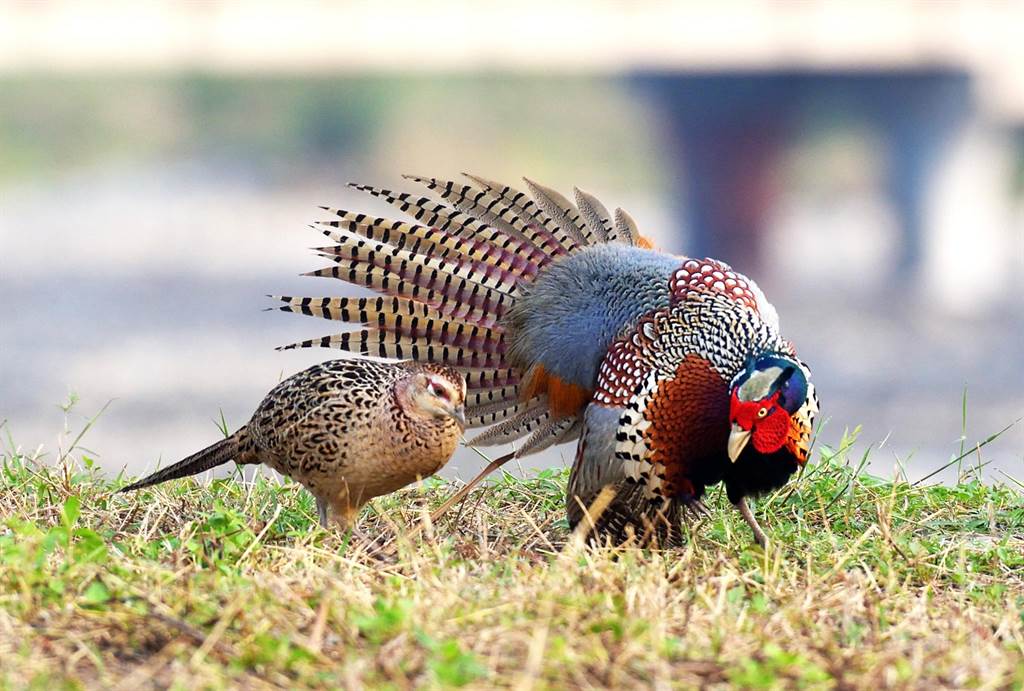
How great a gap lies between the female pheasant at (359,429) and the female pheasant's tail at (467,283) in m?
0.25

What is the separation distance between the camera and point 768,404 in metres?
4.32

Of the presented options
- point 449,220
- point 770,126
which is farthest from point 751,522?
point 770,126

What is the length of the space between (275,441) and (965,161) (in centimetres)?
979

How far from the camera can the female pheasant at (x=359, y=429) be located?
4.68 meters

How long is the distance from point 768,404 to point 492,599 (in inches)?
44.8

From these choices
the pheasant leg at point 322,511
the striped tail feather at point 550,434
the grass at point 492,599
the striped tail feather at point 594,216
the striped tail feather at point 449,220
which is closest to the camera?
the grass at point 492,599

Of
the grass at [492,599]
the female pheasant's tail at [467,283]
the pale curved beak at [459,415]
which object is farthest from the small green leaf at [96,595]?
the female pheasant's tail at [467,283]

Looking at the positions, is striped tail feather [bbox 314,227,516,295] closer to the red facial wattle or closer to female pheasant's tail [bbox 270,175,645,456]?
female pheasant's tail [bbox 270,175,645,456]

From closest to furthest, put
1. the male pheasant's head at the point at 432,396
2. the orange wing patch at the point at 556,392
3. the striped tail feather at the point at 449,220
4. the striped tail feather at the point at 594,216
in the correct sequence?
the male pheasant's head at the point at 432,396 → the orange wing patch at the point at 556,392 → the striped tail feather at the point at 449,220 → the striped tail feather at the point at 594,216

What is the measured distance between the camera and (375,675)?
3.10 m

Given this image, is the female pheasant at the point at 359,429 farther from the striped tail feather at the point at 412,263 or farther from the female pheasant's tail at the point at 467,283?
the striped tail feather at the point at 412,263

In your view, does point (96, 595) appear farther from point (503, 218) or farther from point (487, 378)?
point (503, 218)

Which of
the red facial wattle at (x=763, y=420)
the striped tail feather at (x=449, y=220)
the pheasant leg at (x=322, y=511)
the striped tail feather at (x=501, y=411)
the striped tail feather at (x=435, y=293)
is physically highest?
the striped tail feather at (x=449, y=220)

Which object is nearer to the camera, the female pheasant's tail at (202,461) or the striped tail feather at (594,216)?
the female pheasant's tail at (202,461)
